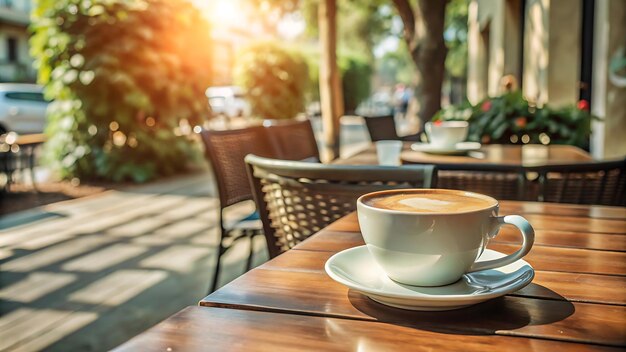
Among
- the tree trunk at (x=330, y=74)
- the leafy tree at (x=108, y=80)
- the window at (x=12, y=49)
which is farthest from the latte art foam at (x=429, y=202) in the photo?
the window at (x=12, y=49)

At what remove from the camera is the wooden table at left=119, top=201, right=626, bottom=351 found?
0.77m

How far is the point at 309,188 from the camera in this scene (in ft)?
6.00

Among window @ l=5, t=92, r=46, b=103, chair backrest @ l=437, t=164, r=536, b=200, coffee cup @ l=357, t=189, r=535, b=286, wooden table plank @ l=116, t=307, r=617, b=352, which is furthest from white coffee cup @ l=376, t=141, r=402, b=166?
window @ l=5, t=92, r=46, b=103

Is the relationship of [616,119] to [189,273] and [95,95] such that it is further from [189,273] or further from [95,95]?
[95,95]

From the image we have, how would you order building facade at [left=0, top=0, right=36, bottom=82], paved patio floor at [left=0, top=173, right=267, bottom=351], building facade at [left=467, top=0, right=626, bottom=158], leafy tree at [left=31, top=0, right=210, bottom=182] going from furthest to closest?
building facade at [left=0, top=0, right=36, bottom=82], leafy tree at [left=31, top=0, right=210, bottom=182], building facade at [left=467, top=0, right=626, bottom=158], paved patio floor at [left=0, top=173, right=267, bottom=351]

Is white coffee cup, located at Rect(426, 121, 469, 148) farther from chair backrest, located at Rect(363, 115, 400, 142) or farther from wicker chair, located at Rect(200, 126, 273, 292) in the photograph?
chair backrest, located at Rect(363, 115, 400, 142)

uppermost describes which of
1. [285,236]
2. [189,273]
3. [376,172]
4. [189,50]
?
[189,50]

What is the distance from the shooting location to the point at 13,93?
15.4 meters

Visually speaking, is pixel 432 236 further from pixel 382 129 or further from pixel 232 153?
pixel 382 129

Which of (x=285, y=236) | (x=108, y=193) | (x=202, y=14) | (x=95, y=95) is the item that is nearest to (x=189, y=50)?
(x=202, y=14)

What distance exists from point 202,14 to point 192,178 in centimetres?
262

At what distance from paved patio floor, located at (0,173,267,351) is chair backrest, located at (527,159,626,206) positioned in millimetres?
2071

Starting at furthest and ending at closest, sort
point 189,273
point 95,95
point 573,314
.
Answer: point 95,95, point 189,273, point 573,314

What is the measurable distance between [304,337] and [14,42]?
32359mm
